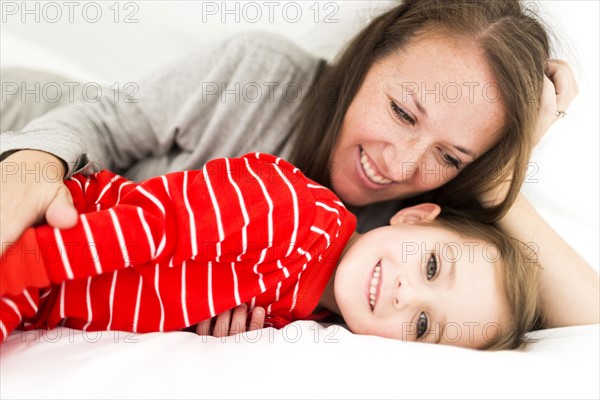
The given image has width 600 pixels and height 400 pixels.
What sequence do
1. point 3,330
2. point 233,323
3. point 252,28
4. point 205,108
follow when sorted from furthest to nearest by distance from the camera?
1. point 252,28
2. point 205,108
3. point 233,323
4. point 3,330

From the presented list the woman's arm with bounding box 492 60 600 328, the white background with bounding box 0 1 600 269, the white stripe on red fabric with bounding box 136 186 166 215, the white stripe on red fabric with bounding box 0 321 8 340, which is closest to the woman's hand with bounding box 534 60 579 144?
the woman's arm with bounding box 492 60 600 328

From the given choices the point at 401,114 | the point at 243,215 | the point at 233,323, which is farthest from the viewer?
the point at 401,114

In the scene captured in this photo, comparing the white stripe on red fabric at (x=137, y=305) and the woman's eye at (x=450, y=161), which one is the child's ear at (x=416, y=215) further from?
the white stripe on red fabric at (x=137, y=305)

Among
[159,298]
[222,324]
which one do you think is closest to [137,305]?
[159,298]

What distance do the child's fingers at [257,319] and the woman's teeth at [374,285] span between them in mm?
197

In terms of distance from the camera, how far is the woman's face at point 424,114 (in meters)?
1.00

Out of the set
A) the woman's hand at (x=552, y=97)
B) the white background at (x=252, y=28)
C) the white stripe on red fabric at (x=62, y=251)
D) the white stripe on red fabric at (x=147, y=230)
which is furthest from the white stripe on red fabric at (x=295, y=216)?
the white background at (x=252, y=28)

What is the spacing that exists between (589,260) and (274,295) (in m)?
0.78

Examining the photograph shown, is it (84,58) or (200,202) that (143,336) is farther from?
(84,58)

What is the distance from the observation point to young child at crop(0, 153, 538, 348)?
0.73 m

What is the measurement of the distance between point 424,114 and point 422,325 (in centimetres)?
39

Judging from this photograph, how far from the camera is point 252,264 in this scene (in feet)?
2.89

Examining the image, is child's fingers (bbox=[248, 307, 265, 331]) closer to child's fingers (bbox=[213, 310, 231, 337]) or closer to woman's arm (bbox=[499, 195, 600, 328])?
child's fingers (bbox=[213, 310, 231, 337])

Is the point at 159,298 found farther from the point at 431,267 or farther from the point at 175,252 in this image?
the point at 431,267
